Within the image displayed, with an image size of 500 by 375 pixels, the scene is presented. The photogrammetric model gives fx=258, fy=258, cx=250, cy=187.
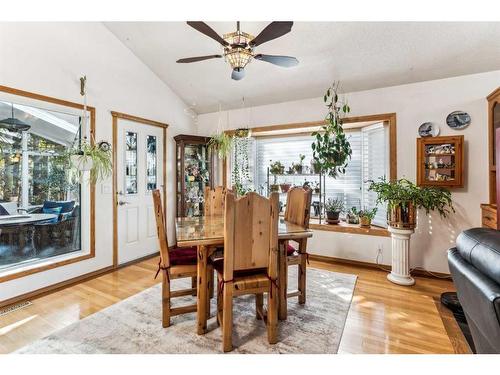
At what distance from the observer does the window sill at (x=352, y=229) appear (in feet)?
11.6

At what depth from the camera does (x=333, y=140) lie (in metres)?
3.82

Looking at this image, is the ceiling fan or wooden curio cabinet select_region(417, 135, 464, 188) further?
wooden curio cabinet select_region(417, 135, 464, 188)

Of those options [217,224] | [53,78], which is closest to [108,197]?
[53,78]

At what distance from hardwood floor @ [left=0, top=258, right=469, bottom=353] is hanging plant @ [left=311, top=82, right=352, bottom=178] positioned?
1.60 metres

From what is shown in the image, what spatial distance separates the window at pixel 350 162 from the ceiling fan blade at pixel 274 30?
7.86 feet

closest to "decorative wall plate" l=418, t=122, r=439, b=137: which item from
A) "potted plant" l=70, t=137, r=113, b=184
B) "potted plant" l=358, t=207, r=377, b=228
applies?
"potted plant" l=358, t=207, r=377, b=228

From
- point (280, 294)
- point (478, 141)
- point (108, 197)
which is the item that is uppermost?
point (478, 141)

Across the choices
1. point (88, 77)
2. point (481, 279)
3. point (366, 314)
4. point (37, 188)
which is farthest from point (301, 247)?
point (88, 77)

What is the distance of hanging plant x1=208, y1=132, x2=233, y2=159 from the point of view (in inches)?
177

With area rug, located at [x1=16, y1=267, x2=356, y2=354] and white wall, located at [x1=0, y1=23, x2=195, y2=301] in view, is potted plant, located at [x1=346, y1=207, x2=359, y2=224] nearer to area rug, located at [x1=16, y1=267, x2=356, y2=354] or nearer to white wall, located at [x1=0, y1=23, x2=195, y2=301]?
area rug, located at [x1=16, y1=267, x2=356, y2=354]

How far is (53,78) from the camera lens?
2.93 metres

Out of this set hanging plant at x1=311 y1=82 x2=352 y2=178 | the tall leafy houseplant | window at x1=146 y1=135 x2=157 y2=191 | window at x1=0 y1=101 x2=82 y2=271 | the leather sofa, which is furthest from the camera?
the tall leafy houseplant
